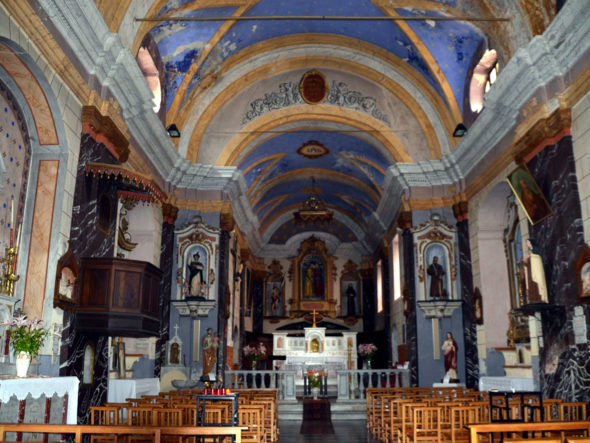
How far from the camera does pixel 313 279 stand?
80.5ft

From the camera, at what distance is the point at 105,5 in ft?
27.0

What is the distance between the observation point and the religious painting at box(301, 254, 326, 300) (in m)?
24.4

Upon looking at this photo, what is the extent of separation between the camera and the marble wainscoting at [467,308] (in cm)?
1230

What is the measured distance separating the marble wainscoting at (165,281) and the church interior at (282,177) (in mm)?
68

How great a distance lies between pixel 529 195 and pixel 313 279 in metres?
16.2

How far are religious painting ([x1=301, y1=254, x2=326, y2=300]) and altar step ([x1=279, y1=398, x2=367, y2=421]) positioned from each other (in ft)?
37.2

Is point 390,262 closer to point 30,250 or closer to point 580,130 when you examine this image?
point 580,130

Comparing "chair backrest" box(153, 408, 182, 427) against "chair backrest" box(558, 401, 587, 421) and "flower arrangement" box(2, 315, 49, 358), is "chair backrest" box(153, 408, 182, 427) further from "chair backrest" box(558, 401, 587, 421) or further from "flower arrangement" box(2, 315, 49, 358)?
"chair backrest" box(558, 401, 587, 421)

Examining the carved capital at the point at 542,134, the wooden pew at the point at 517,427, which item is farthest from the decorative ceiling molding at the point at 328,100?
the wooden pew at the point at 517,427

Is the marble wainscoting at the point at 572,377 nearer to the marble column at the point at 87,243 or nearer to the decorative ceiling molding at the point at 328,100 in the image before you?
the marble column at the point at 87,243

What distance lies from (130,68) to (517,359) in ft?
29.1

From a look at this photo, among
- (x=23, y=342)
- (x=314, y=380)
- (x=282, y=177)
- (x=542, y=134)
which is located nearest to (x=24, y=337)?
(x=23, y=342)

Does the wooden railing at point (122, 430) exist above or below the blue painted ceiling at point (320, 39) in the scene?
below

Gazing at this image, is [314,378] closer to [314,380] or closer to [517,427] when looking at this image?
[314,380]
